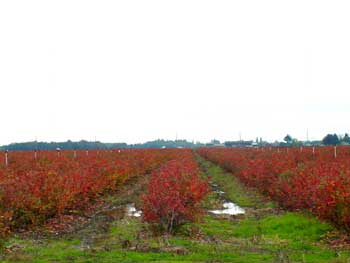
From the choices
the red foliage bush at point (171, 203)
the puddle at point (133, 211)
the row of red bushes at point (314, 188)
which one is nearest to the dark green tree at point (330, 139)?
the row of red bushes at point (314, 188)

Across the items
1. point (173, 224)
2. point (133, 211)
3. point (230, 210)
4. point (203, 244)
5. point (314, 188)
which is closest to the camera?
point (203, 244)

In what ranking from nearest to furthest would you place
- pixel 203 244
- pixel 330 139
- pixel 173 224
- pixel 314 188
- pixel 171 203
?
pixel 203 244, pixel 171 203, pixel 314 188, pixel 173 224, pixel 330 139

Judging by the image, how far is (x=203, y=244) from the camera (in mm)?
10797

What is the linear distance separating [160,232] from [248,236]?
2.15 m

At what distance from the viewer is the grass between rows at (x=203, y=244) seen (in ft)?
31.4

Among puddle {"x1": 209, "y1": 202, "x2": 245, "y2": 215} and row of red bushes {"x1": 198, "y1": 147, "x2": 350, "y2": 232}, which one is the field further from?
puddle {"x1": 209, "y1": 202, "x2": 245, "y2": 215}

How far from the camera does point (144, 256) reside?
9.59m

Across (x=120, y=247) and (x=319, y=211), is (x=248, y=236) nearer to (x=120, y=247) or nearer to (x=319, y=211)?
(x=319, y=211)

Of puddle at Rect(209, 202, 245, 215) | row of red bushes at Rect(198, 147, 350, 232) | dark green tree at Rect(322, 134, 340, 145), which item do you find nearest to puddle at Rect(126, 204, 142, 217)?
puddle at Rect(209, 202, 245, 215)

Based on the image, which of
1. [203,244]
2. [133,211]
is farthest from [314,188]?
[133,211]

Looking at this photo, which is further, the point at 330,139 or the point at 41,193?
the point at 330,139

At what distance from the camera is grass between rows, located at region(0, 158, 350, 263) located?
957 centimetres

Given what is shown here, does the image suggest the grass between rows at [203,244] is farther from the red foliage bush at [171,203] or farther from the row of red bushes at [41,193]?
the row of red bushes at [41,193]

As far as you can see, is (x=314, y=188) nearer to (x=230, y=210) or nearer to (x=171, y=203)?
(x=171, y=203)
